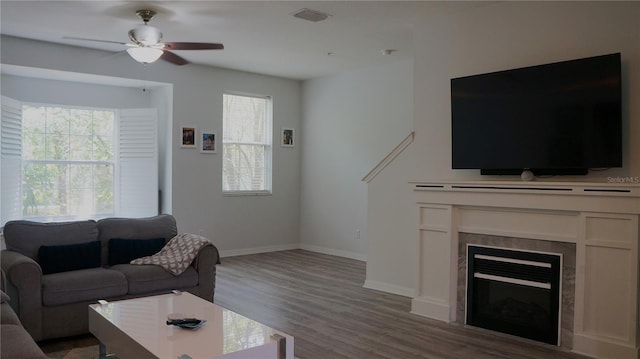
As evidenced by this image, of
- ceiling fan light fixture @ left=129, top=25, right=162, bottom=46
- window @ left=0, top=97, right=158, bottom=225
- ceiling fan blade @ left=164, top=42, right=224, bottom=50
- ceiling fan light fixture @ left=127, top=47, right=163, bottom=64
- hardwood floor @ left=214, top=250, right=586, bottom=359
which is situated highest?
ceiling fan light fixture @ left=129, top=25, right=162, bottom=46

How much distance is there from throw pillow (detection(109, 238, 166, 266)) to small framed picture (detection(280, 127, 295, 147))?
369 cm

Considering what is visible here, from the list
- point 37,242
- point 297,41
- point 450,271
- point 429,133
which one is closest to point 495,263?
point 450,271

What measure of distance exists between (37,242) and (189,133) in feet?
10.2

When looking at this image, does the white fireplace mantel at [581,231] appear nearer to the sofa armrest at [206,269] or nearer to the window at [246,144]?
the sofa armrest at [206,269]

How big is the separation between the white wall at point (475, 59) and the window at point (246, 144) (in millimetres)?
2831

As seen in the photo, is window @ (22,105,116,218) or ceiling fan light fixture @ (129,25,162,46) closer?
ceiling fan light fixture @ (129,25,162,46)

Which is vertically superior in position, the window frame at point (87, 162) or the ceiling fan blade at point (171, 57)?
the ceiling fan blade at point (171, 57)

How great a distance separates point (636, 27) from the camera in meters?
3.51

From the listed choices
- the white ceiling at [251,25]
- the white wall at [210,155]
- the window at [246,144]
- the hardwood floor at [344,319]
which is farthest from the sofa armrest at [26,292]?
the window at [246,144]

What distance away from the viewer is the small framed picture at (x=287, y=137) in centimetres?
798

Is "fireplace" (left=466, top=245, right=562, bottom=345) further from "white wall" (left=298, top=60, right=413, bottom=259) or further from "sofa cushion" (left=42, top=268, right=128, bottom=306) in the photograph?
"sofa cushion" (left=42, top=268, right=128, bottom=306)

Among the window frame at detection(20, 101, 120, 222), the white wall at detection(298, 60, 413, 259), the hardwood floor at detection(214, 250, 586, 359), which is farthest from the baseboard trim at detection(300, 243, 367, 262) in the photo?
the window frame at detection(20, 101, 120, 222)

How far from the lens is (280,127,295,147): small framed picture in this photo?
7.98 m

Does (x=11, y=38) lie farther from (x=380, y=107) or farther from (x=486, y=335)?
(x=486, y=335)
